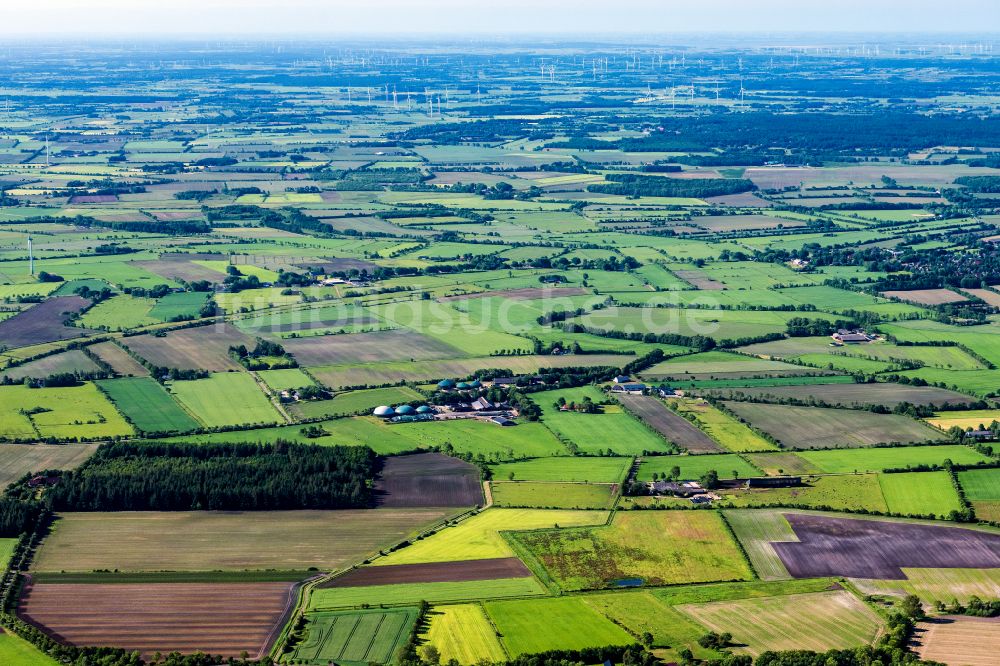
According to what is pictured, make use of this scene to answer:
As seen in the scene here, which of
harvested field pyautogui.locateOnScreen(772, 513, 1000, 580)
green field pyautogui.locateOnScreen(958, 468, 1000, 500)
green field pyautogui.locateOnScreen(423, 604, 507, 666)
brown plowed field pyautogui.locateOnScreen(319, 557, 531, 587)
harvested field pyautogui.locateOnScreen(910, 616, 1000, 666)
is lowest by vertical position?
green field pyautogui.locateOnScreen(423, 604, 507, 666)

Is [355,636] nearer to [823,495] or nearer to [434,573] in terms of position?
[434,573]

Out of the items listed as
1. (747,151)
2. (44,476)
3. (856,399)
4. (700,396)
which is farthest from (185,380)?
(747,151)

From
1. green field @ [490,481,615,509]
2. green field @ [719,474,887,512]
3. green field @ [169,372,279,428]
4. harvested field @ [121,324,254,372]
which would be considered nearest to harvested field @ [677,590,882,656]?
green field @ [719,474,887,512]

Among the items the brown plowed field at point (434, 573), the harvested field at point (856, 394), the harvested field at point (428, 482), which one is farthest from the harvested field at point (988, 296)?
the brown plowed field at point (434, 573)

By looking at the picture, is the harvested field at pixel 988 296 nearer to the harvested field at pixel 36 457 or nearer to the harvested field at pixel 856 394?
the harvested field at pixel 856 394

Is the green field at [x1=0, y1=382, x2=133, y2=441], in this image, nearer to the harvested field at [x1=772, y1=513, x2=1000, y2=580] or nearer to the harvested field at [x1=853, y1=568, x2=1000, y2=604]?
the harvested field at [x1=772, y1=513, x2=1000, y2=580]

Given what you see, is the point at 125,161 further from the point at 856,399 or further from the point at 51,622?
the point at 51,622
